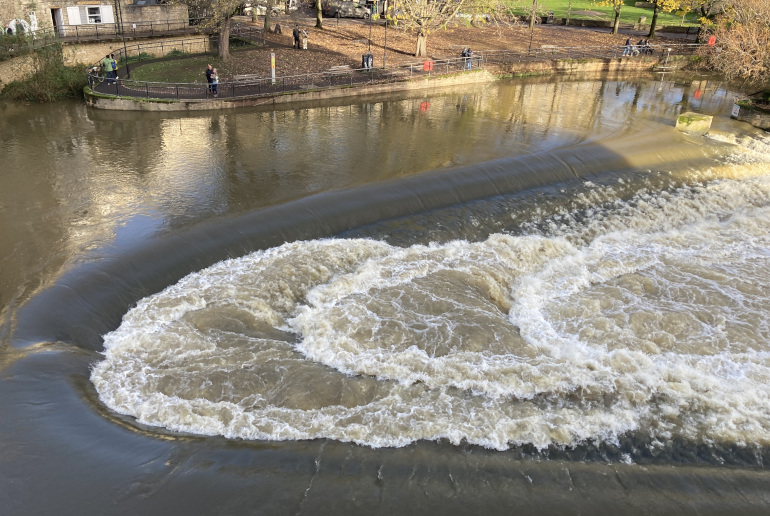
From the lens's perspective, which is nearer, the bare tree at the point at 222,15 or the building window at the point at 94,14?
the bare tree at the point at 222,15

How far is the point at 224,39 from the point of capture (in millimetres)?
30422

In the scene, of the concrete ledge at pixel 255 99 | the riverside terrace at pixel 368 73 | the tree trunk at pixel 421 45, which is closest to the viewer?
the concrete ledge at pixel 255 99

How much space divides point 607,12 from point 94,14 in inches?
1726

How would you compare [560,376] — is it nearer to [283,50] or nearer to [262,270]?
[262,270]

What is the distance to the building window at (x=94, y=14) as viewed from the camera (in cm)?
3269

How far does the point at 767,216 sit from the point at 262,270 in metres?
15.4

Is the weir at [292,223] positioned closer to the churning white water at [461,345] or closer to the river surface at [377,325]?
the river surface at [377,325]

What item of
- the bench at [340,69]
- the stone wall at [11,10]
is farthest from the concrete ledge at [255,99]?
the stone wall at [11,10]

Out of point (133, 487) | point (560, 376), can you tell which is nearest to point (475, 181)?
point (560, 376)

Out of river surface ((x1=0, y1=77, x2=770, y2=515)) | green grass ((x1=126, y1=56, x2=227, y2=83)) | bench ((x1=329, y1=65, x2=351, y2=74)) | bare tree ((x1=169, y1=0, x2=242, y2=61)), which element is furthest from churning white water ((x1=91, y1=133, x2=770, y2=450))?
bare tree ((x1=169, y1=0, x2=242, y2=61))

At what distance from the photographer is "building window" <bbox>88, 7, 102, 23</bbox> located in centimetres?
3269

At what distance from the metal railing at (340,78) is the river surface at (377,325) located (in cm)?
452

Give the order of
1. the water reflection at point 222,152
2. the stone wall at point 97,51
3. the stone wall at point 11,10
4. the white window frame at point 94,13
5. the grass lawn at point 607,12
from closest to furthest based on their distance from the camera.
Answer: the water reflection at point 222,152
the stone wall at point 97,51
the stone wall at point 11,10
the white window frame at point 94,13
the grass lawn at point 607,12

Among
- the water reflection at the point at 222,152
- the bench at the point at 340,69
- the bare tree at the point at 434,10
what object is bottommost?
the water reflection at the point at 222,152
